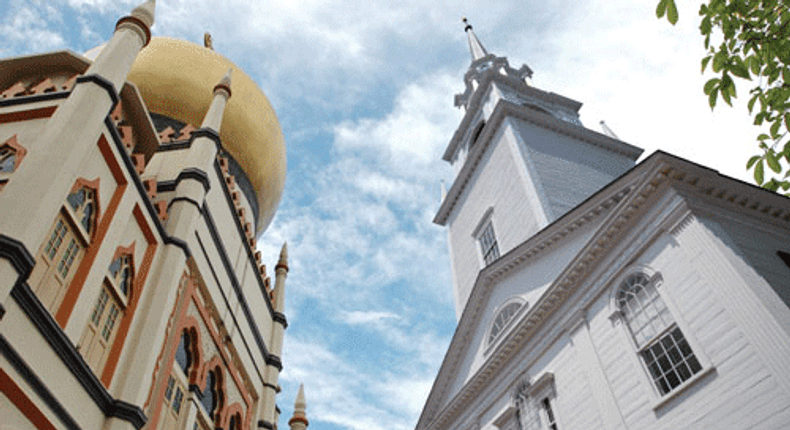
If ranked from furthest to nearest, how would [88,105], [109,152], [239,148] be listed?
[239,148] → [109,152] → [88,105]

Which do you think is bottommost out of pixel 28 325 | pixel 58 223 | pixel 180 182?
pixel 28 325

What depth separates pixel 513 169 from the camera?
2475 cm

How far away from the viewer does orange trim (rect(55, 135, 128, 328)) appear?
786 cm

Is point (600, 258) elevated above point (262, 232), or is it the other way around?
point (262, 232)

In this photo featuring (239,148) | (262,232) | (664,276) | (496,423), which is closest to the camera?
(664,276)

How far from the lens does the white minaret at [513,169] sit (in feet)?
76.4

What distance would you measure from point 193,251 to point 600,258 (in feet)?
33.4

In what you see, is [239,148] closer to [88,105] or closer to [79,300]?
[88,105]

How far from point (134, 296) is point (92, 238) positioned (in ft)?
4.25

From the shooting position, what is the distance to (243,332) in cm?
1427

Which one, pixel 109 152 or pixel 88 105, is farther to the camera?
pixel 109 152

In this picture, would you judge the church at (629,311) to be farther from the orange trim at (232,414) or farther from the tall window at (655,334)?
the orange trim at (232,414)

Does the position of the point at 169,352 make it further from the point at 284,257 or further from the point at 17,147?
the point at 284,257

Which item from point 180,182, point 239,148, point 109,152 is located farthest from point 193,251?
point 239,148
